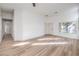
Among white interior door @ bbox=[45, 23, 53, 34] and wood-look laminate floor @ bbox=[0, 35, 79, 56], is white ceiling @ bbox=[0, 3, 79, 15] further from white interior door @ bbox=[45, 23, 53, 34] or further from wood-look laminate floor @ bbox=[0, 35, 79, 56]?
wood-look laminate floor @ bbox=[0, 35, 79, 56]

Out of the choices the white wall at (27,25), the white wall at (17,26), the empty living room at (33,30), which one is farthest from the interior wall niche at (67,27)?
the white wall at (17,26)

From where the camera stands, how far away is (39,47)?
219 cm

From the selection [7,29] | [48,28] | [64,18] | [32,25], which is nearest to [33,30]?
[32,25]

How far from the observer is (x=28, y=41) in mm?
2219

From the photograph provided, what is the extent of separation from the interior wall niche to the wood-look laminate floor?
20cm

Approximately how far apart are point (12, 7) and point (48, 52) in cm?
126

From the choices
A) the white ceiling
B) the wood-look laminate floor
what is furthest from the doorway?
the white ceiling

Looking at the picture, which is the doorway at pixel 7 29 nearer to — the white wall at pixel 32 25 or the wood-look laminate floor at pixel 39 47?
the wood-look laminate floor at pixel 39 47

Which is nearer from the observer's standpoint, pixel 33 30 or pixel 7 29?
pixel 7 29

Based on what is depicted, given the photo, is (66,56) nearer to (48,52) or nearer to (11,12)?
(48,52)

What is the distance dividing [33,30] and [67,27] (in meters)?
0.80

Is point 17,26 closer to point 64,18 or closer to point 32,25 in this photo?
point 32,25

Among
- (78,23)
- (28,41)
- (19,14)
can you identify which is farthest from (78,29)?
(19,14)

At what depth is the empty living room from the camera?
211 cm
